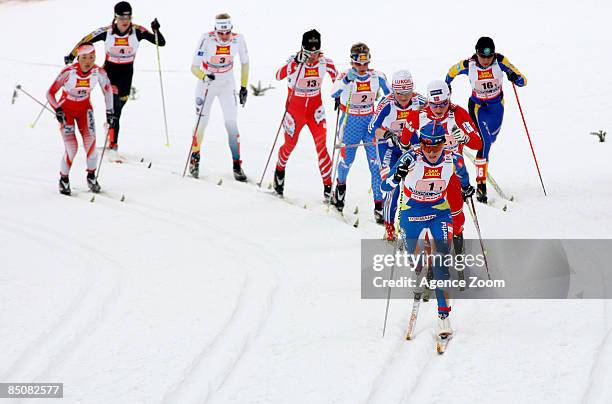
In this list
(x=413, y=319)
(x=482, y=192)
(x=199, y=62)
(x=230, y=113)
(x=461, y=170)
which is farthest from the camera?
(x=230, y=113)

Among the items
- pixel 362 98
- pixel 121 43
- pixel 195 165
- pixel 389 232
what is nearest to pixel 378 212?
pixel 389 232

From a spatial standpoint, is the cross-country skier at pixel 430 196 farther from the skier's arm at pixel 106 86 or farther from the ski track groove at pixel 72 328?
the skier's arm at pixel 106 86

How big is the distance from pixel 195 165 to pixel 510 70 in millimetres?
4770

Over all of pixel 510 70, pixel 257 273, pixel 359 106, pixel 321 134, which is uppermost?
pixel 510 70

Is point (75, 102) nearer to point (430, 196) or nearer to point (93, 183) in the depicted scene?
point (93, 183)

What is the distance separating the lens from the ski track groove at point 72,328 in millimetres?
7105

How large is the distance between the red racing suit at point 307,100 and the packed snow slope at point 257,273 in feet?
2.74

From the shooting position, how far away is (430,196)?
24.8 ft

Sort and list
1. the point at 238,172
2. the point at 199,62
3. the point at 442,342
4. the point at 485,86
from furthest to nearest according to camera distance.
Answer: the point at 238,172
the point at 199,62
the point at 485,86
the point at 442,342

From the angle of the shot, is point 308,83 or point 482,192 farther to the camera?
point 482,192

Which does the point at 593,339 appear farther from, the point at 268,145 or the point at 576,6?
the point at 576,6

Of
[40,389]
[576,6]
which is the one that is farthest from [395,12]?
[40,389]

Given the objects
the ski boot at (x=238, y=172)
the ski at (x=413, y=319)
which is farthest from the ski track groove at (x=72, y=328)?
the ski boot at (x=238, y=172)

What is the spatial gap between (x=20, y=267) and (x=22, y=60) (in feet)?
48.2
